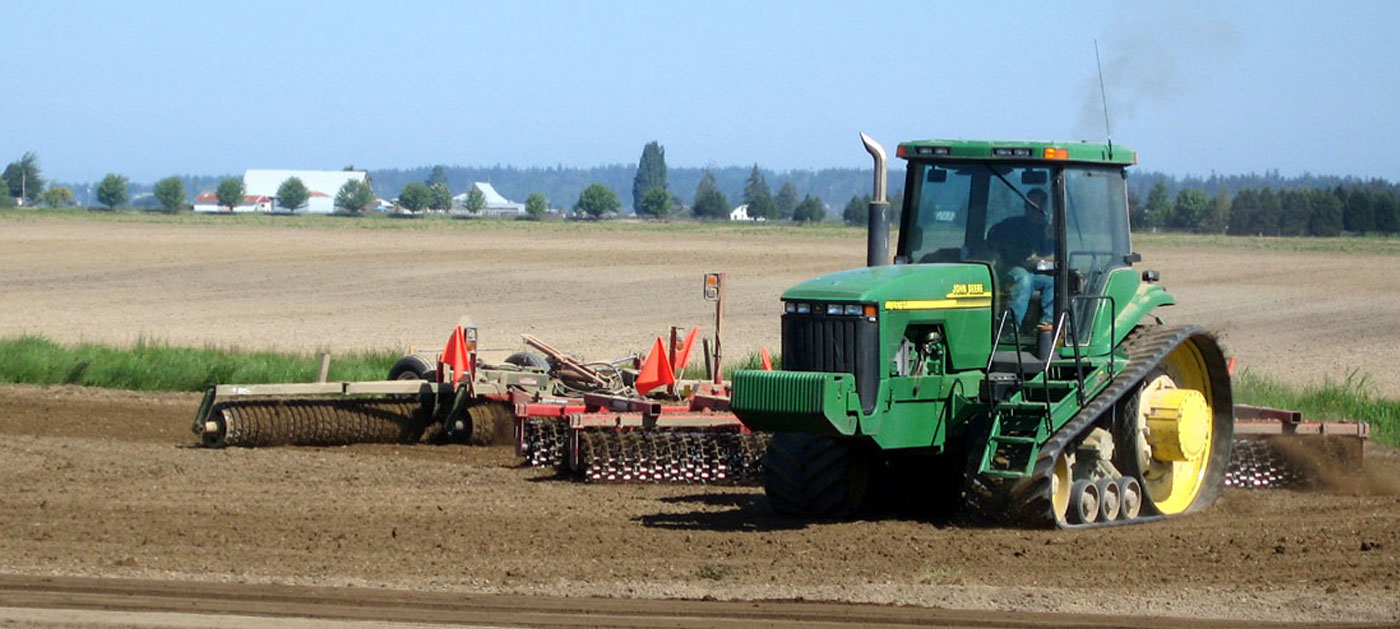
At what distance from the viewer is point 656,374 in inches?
560

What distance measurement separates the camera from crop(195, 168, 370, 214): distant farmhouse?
508 feet

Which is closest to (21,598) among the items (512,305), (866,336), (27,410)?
(866,336)

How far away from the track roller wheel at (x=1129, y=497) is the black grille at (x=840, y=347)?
1969 millimetres

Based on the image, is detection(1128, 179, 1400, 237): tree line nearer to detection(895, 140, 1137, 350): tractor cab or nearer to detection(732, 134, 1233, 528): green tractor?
detection(732, 134, 1233, 528): green tractor

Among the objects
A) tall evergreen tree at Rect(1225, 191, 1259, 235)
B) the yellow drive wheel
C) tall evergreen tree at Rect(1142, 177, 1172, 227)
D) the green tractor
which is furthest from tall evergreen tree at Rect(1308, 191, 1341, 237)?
the green tractor

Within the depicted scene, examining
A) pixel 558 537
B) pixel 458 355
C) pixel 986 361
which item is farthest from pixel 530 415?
pixel 986 361

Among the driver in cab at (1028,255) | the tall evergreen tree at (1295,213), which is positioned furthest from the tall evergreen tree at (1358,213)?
the driver in cab at (1028,255)

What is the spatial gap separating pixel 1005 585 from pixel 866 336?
5.84 feet

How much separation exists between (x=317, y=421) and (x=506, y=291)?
24.2 metres

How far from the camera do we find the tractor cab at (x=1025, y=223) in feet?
32.6

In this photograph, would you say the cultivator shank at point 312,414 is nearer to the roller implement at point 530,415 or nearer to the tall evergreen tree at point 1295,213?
the roller implement at point 530,415

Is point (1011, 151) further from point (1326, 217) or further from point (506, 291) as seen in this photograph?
point (1326, 217)

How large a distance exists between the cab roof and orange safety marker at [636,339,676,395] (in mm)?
4375

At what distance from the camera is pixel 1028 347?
10047 mm
